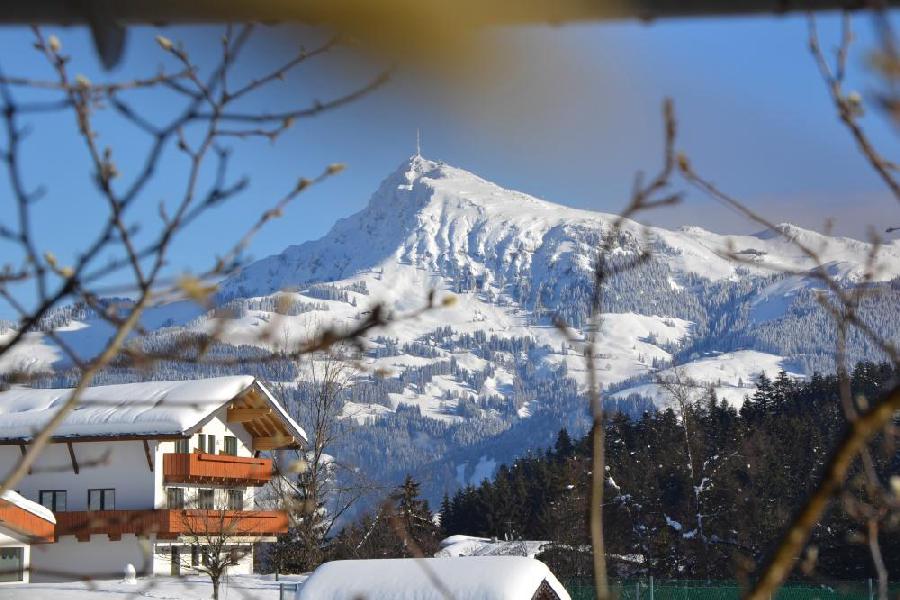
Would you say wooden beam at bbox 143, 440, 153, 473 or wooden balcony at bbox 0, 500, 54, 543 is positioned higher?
wooden beam at bbox 143, 440, 153, 473

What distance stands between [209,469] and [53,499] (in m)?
4.67

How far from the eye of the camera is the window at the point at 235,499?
29.0 m

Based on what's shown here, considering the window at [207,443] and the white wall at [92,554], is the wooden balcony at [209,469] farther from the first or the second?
the white wall at [92,554]

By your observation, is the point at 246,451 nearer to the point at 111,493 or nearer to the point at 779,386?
the point at 111,493

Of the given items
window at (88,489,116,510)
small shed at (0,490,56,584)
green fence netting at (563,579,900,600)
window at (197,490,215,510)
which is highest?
window at (88,489,116,510)

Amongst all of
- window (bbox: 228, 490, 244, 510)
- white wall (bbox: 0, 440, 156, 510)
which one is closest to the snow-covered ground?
window (bbox: 228, 490, 244, 510)

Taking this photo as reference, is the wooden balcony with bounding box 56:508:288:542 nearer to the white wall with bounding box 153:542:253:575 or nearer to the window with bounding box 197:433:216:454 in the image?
the white wall with bounding box 153:542:253:575


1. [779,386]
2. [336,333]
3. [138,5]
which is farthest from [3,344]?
[779,386]

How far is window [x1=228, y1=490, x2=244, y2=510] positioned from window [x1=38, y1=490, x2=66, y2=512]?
15.7ft

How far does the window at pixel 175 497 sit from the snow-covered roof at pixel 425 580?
14969 mm

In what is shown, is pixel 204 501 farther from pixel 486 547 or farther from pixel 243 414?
pixel 486 547

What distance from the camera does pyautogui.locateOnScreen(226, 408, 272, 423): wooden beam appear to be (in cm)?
2981

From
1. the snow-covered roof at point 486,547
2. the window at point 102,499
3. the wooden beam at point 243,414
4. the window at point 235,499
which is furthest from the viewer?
the snow-covered roof at point 486,547

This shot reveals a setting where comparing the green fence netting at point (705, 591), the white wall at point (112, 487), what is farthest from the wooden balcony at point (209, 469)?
the green fence netting at point (705, 591)
